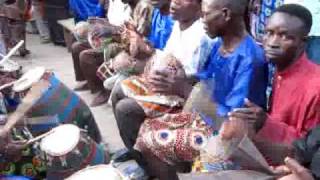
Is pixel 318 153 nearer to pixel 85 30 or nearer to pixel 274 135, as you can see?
pixel 274 135


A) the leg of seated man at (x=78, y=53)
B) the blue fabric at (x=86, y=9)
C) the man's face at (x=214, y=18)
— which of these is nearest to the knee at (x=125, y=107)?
the man's face at (x=214, y=18)

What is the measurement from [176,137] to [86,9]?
3.12m

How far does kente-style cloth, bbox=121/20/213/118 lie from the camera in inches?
134

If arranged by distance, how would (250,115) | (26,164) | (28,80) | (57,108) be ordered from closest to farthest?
(250,115), (26,164), (28,80), (57,108)

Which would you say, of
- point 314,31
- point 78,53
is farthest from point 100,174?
point 78,53

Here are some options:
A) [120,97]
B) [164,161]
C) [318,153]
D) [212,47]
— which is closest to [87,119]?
[120,97]

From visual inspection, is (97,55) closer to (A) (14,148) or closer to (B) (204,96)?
(A) (14,148)

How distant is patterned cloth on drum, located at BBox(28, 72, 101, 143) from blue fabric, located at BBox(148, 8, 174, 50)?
2.16ft

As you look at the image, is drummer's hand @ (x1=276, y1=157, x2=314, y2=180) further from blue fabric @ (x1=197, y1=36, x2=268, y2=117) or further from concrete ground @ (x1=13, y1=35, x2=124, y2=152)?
concrete ground @ (x1=13, y1=35, x2=124, y2=152)

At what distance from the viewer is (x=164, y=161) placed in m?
3.44

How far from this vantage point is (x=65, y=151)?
329 cm

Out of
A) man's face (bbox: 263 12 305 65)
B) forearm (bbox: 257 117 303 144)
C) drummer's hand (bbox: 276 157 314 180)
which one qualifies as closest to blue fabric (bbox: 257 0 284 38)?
man's face (bbox: 263 12 305 65)

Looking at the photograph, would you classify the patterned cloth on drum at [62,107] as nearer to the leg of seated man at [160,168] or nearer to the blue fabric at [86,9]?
the leg of seated man at [160,168]

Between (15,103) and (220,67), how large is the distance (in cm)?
148
